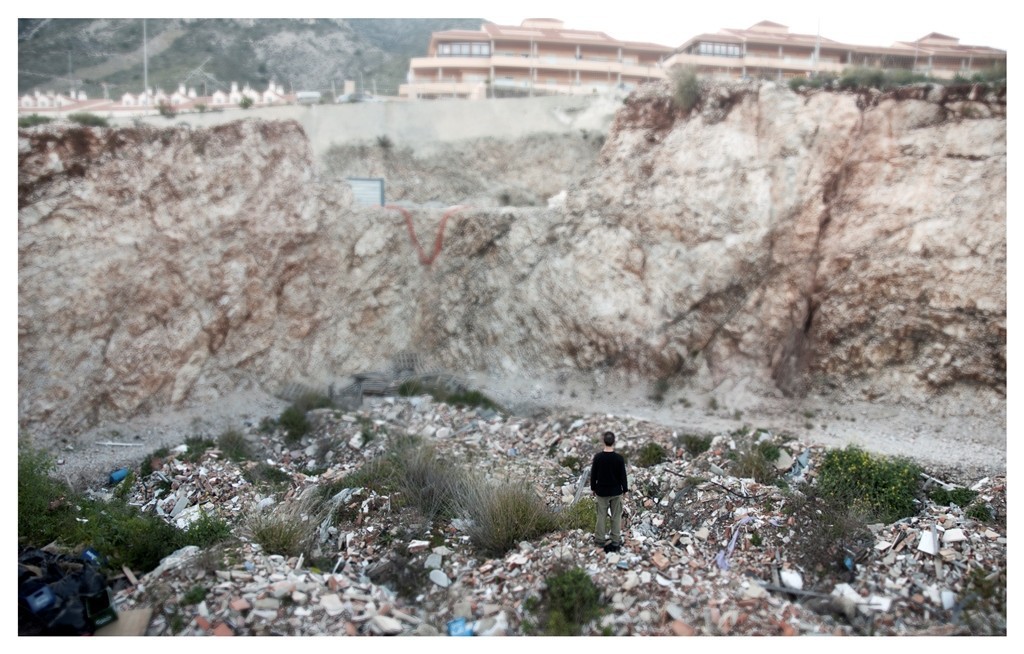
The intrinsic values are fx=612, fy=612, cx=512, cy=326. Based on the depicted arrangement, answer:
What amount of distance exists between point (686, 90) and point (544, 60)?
1051 centimetres

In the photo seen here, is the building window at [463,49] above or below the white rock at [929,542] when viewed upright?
above

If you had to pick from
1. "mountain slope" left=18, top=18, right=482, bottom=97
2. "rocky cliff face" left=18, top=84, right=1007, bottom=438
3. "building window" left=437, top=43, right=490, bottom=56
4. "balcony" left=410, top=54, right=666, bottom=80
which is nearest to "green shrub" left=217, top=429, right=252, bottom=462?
"rocky cliff face" left=18, top=84, right=1007, bottom=438

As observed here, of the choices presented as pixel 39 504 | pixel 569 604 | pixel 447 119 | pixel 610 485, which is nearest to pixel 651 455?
pixel 610 485

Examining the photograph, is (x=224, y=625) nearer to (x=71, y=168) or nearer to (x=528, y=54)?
(x=71, y=168)

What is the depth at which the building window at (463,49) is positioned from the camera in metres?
22.8

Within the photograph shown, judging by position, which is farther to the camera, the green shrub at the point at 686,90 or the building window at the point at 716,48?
the building window at the point at 716,48

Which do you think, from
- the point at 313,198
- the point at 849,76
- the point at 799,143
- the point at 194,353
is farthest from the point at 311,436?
the point at 849,76

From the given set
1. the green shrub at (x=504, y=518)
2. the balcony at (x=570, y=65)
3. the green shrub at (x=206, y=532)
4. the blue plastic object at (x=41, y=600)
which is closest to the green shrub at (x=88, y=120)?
the green shrub at (x=206, y=532)

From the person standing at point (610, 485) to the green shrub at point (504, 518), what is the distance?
2.46 ft

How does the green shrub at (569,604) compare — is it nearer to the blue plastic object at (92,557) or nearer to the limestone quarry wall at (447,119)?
the blue plastic object at (92,557)

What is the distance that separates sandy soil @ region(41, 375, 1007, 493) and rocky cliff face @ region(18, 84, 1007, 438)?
0.40m

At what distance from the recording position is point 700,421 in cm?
1172

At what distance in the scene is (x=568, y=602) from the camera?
5.85 metres

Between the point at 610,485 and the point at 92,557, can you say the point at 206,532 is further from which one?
the point at 610,485
